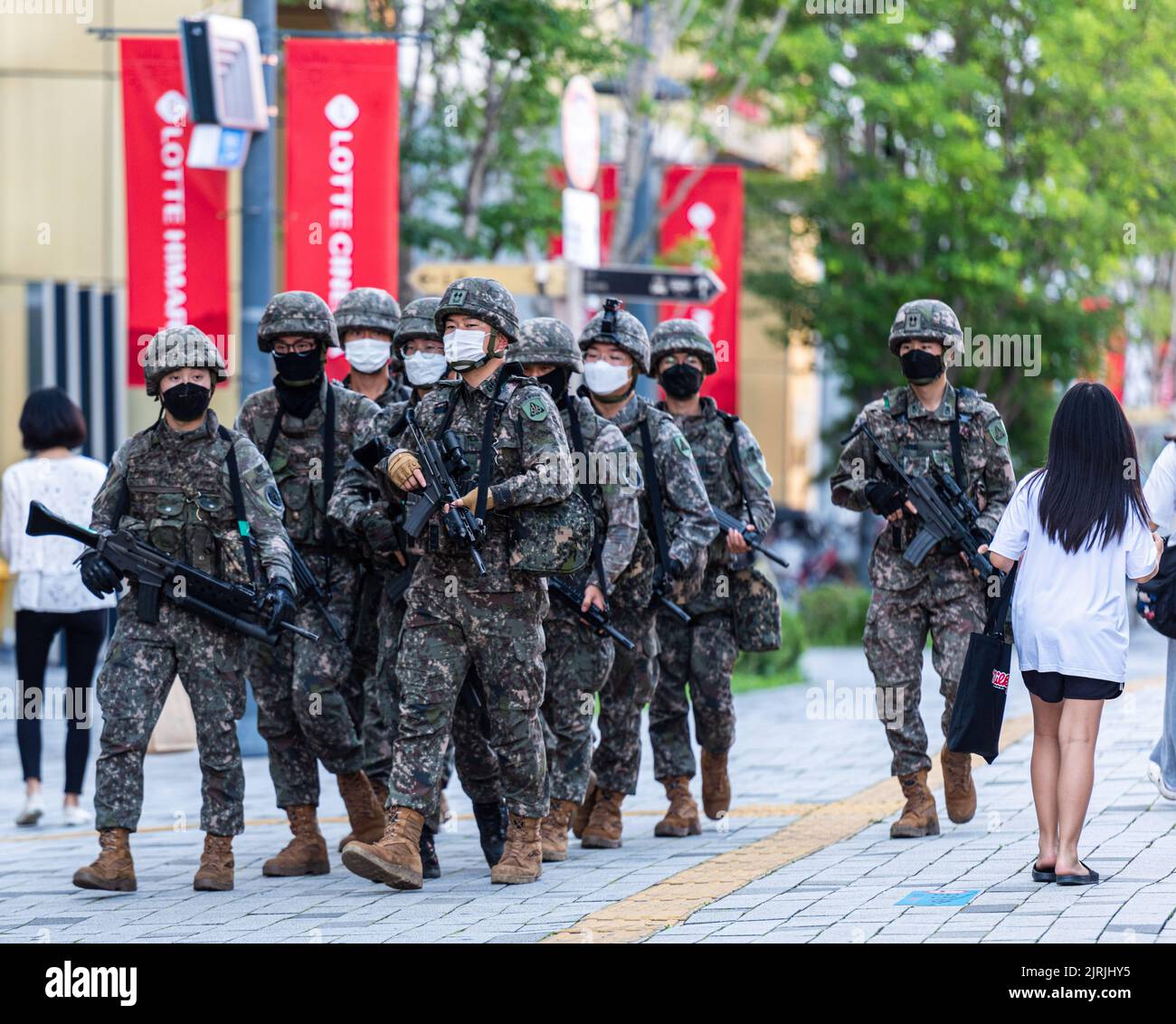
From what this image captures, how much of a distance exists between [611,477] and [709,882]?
5.17 ft

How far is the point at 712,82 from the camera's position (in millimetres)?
22438

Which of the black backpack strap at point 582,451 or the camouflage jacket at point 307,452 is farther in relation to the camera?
the camouflage jacket at point 307,452

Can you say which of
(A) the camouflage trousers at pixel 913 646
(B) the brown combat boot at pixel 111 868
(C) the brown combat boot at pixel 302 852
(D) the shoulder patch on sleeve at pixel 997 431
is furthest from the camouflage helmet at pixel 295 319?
(D) the shoulder patch on sleeve at pixel 997 431

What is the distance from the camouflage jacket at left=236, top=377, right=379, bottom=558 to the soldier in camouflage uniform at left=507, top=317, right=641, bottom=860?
0.76 m

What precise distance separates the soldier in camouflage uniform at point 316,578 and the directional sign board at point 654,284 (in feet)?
13.2

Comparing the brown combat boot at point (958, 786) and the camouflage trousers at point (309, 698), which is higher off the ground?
the camouflage trousers at point (309, 698)

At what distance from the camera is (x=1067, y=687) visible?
6.86m

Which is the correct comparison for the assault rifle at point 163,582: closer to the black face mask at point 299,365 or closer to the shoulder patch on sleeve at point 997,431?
the black face mask at point 299,365

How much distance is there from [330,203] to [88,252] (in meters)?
7.86

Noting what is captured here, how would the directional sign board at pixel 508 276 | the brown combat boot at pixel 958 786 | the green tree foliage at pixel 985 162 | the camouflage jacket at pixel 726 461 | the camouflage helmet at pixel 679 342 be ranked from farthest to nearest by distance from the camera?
the green tree foliage at pixel 985 162 < the directional sign board at pixel 508 276 < the camouflage jacket at pixel 726 461 < the camouflage helmet at pixel 679 342 < the brown combat boot at pixel 958 786

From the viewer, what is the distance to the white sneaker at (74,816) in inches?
382
